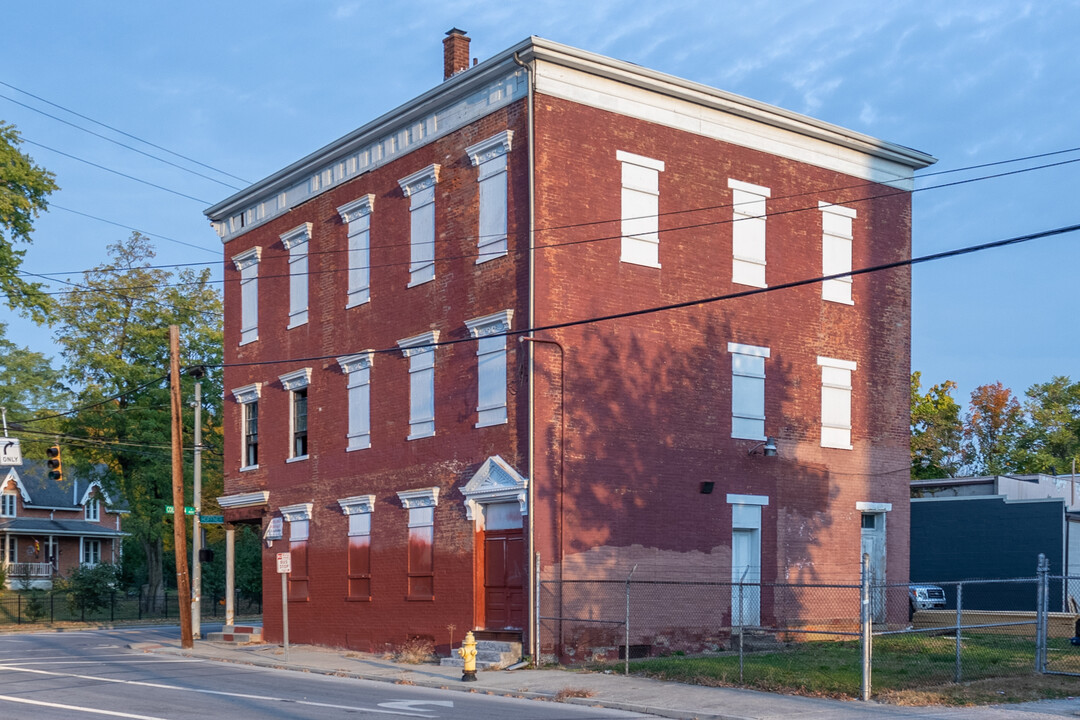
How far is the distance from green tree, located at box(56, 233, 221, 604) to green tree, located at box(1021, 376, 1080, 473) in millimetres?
43853

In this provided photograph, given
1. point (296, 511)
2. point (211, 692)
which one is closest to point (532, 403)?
point (211, 692)

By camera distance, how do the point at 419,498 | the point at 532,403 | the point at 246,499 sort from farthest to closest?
the point at 246,499 < the point at 419,498 < the point at 532,403

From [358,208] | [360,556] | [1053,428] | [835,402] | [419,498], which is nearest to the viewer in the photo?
[419,498]

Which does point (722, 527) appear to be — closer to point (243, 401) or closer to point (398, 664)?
point (398, 664)

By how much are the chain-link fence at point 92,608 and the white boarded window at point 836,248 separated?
35.2 metres

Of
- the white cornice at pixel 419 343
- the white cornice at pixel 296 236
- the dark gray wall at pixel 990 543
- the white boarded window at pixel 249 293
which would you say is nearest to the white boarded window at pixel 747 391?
the white cornice at pixel 419 343

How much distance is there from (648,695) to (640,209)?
11612 millimetres

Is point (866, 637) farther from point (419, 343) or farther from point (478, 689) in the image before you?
point (419, 343)

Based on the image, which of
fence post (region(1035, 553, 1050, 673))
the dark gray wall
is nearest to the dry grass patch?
fence post (region(1035, 553, 1050, 673))

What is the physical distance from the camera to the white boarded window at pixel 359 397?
3061 cm

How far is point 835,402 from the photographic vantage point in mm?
30031

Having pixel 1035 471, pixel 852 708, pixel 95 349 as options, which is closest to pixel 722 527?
pixel 852 708

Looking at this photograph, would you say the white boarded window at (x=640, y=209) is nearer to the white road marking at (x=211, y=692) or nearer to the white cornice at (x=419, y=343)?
the white cornice at (x=419, y=343)

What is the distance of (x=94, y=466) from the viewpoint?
56.5 metres
